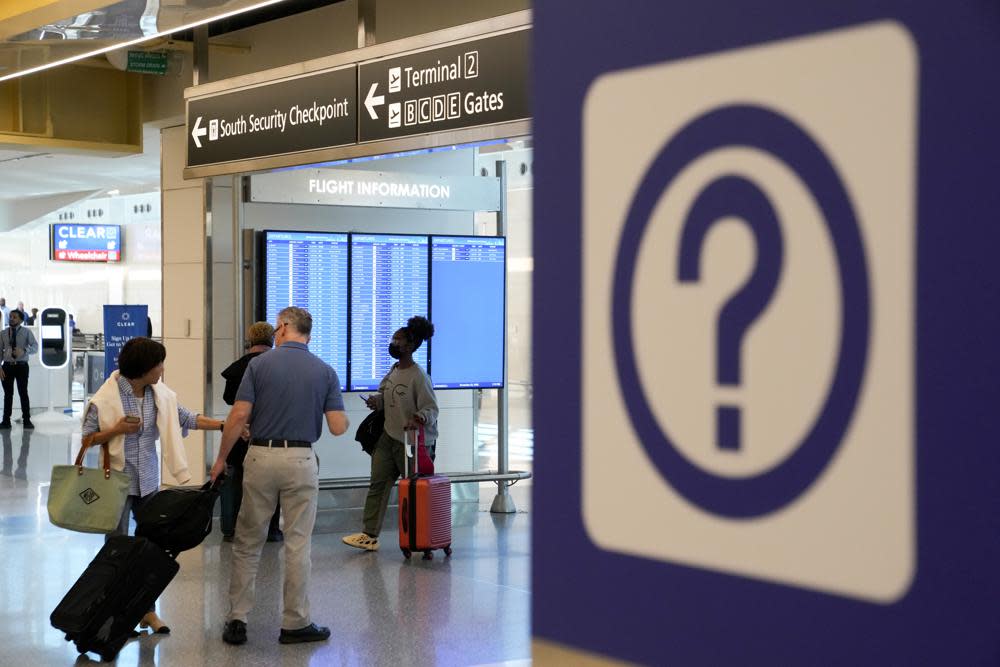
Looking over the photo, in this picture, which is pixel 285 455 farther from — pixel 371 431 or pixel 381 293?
pixel 381 293

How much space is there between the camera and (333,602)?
23.6 feet

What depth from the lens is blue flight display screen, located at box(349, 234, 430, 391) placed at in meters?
9.74

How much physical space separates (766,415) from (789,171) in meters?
0.15

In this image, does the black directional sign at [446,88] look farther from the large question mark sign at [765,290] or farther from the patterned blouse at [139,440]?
the large question mark sign at [765,290]

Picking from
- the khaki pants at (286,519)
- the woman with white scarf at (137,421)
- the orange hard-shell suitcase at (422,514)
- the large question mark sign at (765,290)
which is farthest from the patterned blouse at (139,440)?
the large question mark sign at (765,290)

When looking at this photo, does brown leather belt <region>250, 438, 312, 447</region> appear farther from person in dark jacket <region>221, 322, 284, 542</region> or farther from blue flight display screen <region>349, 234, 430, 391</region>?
blue flight display screen <region>349, 234, 430, 391</region>

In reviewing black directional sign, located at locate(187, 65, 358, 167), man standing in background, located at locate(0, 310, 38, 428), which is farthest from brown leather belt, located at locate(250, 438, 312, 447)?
man standing in background, located at locate(0, 310, 38, 428)

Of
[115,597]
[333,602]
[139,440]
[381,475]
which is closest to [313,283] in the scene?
[381,475]

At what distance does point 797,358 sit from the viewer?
2.58ft

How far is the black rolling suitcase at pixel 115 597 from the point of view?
5.88 meters

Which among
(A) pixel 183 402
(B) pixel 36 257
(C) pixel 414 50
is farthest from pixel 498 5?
(B) pixel 36 257

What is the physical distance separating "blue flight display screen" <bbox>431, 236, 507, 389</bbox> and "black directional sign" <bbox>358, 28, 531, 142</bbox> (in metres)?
4.41

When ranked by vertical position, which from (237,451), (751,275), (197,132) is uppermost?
(197,132)

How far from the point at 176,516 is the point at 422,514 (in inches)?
104
